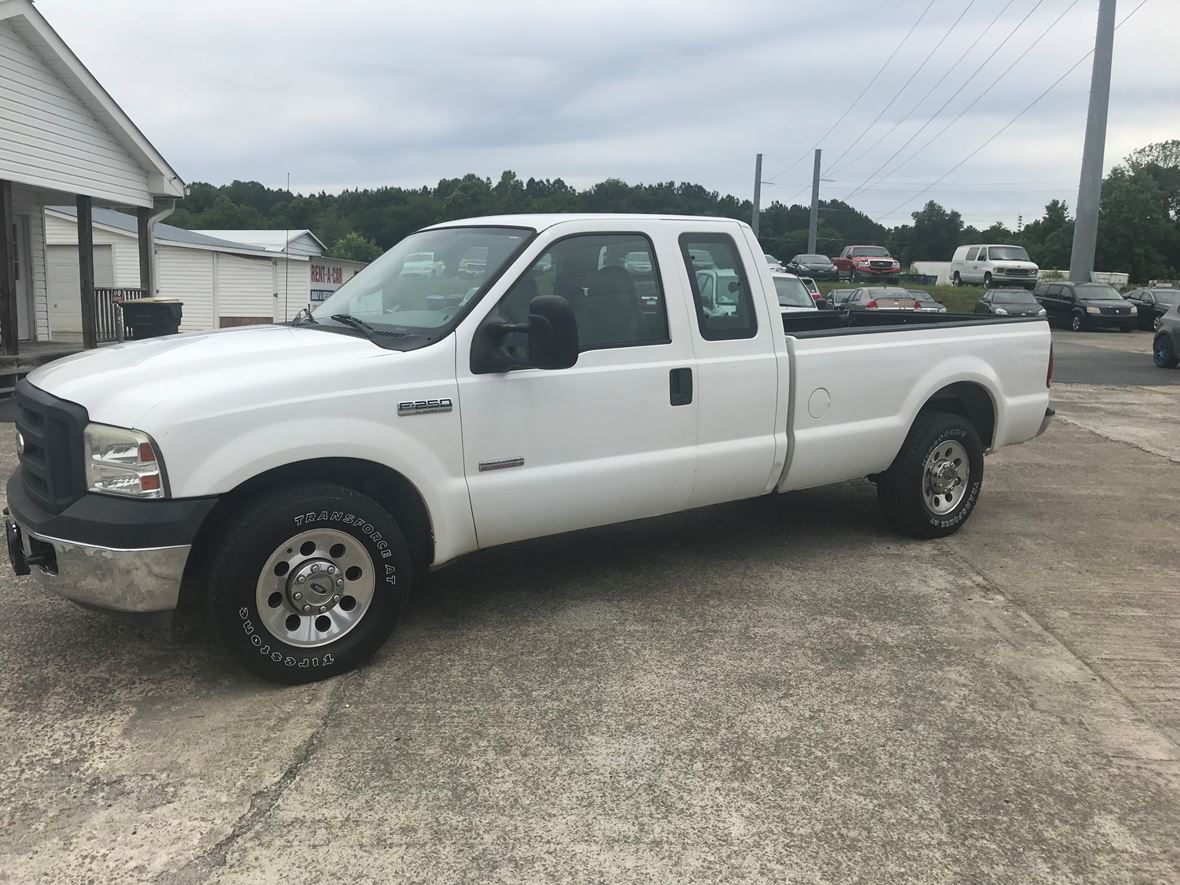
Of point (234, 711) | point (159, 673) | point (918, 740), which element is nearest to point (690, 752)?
point (918, 740)

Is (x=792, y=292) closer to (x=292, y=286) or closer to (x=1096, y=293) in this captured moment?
(x=1096, y=293)

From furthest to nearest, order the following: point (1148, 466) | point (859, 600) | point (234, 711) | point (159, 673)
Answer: point (1148, 466) < point (859, 600) < point (159, 673) < point (234, 711)

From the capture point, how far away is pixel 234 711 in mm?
3770

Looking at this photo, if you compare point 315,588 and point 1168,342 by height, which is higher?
point 1168,342

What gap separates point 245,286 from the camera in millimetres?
31875

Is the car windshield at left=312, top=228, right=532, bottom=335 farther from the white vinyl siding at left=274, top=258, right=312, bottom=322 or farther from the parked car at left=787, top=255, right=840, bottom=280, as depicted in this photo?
the parked car at left=787, top=255, right=840, bottom=280

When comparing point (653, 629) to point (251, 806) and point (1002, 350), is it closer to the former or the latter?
point (251, 806)

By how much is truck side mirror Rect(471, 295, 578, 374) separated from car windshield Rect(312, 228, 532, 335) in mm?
222

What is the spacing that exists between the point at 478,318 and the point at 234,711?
1.92m

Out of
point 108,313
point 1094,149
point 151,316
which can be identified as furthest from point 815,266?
point 151,316

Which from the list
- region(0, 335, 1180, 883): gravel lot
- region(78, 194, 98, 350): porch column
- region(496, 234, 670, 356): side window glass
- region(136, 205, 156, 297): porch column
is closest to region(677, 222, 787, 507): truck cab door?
region(496, 234, 670, 356): side window glass

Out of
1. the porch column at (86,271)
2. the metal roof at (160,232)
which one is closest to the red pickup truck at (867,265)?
the metal roof at (160,232)

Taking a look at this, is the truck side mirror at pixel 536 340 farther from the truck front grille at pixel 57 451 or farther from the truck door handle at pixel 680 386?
the truck front grille at pixel 57 451

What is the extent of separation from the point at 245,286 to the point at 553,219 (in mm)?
29687
